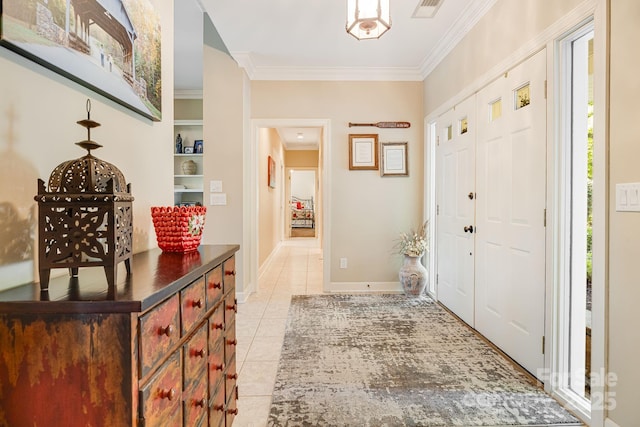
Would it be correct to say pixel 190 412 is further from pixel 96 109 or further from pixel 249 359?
pixel 249 359

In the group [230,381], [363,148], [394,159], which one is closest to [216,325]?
[230,381]

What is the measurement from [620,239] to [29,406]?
208 cm

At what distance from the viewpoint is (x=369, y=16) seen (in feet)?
6.57

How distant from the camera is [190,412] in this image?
1.02m

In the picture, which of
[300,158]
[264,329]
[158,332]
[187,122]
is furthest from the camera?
[300,158]

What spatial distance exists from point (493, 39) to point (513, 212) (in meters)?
1.30

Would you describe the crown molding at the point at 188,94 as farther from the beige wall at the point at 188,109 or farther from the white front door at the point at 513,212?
the white front door at the point at 513,212

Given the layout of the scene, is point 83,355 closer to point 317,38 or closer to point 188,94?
point 317,38

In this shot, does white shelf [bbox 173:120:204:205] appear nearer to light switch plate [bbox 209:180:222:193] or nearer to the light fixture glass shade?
light switch plate [bbox 209:180:222:193]

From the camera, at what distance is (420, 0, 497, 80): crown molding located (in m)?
2.64

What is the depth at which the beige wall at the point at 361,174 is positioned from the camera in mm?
4051

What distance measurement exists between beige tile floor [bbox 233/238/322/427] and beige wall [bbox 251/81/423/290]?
2.42 feet

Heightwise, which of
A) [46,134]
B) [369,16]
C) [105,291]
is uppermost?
[369,16]

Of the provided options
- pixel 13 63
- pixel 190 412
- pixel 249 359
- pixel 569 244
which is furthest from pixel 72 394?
pixel 569 244
